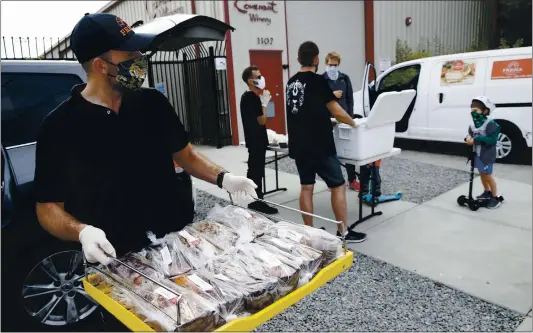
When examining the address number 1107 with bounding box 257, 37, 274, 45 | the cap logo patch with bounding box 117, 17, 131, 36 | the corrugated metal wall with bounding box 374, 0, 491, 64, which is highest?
the corrugated metal wall with bounding box 374, 0, 491, 64

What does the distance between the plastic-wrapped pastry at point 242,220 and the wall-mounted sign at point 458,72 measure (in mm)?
7384

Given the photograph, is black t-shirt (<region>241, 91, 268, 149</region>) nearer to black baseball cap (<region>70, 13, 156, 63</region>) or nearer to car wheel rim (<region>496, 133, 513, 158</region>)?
black baseball cap (<region>70, 13, 156, 63</region>)

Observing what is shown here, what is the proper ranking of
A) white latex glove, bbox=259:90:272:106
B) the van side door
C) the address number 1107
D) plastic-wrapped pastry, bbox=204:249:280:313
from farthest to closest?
the address number 1107, the van side door, white latex glove, bbox=259:90:272:106, plastic-wrapped pastry, bbox=204:249:280:313

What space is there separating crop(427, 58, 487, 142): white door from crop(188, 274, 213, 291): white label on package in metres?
7.77

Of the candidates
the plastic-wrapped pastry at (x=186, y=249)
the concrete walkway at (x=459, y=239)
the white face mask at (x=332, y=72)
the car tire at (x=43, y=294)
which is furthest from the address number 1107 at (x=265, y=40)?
the plastic-wrapped pastry at (x=186, y=249)

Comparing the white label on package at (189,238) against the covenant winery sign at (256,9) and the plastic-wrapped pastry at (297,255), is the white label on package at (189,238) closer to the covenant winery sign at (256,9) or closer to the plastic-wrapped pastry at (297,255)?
the plastic-wrapped pastry at (297,255)

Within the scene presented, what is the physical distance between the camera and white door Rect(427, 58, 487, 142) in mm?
7879

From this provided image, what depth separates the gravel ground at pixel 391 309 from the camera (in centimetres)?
296

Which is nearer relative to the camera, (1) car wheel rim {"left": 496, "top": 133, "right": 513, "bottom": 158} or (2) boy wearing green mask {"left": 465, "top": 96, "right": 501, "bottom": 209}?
(2) boy wearing green mask {"left": 465, "top": 96, "right": 501, "bottom": 209}

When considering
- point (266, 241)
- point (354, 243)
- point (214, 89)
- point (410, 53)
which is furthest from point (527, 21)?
point (266, 241)

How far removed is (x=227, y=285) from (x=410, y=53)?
14174 mm

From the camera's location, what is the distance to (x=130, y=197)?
1796mm

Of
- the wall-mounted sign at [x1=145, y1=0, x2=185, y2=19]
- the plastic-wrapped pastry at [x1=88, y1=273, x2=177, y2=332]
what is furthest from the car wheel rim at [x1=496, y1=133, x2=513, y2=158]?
the plastic-wrapped pastry at [x1=88, y1=273, x2=177, y2=332]

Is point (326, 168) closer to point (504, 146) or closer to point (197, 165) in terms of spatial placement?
point (197, 165)
